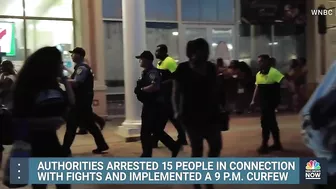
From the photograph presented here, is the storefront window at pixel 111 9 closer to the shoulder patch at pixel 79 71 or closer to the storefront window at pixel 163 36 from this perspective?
the storefront window at pixel 163 36

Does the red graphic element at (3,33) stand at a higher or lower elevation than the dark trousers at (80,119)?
higher

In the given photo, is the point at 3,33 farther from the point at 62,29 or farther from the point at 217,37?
the point at 217,37

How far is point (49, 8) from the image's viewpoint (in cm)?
1388

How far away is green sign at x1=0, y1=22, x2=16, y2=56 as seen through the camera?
513 inches

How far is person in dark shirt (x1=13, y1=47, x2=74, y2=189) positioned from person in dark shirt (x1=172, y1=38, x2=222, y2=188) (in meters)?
1.66

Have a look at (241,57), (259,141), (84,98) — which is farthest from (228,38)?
(84,98)

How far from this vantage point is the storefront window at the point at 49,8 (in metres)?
13.6

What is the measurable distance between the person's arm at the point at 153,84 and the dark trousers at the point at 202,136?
192 centimetres

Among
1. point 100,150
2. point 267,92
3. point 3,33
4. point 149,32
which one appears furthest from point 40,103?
point 149,32

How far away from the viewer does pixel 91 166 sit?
5363 mm

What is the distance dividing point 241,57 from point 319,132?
49.2 feet

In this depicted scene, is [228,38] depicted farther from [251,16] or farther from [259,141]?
[259,141]

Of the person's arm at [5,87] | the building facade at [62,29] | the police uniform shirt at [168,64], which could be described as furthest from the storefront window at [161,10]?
the person's arm at [5,87]

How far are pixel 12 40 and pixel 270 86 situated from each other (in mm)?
7341
